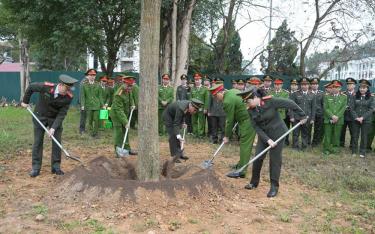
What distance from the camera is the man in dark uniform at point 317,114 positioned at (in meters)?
11.0

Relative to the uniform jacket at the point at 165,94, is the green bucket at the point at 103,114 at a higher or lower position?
lower

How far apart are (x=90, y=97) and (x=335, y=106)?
635 cm

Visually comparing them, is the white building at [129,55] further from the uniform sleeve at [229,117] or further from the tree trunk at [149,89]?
the tree trunk at [149,89]

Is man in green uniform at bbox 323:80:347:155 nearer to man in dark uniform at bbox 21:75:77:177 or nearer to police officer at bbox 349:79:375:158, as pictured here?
police officer at bbox 349:79:375:158

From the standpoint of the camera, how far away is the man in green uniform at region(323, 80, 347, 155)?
1038cm

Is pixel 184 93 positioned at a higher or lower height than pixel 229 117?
higher

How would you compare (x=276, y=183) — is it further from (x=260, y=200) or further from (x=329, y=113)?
(x=329, y=113)

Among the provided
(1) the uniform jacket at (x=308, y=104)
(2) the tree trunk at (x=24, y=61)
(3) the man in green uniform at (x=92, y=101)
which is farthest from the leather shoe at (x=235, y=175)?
(2) the tree trunk at (x=24, y=61)

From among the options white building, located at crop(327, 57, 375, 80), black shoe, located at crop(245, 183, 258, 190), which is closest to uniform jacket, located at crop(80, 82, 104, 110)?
black shoe, located at crop(245, 183, 258, 190)

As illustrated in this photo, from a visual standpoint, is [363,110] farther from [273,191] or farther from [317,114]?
[273,191]

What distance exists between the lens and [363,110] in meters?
10.3

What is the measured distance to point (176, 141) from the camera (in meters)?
8.72

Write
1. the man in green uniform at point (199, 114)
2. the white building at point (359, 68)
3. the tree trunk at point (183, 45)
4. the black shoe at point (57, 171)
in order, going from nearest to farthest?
1. the black shoe at point (57, 171)
2. the man in green uniform at point (199, 114)
3. the tree trunk at point (183, 45)
4. the white building at point (359, 68)

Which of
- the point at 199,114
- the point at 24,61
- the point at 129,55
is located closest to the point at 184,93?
the point at 199,114
